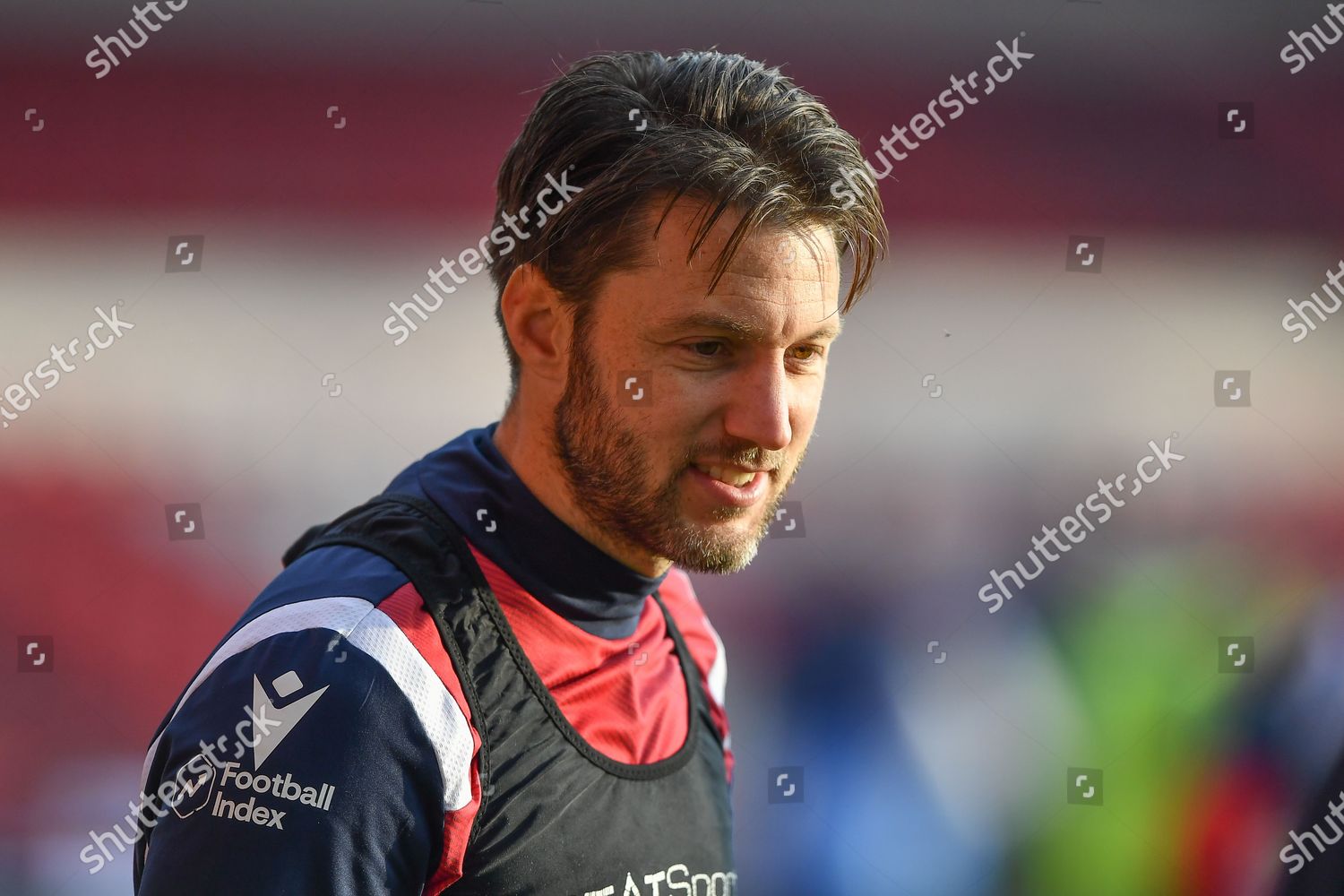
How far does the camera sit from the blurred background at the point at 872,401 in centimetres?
260

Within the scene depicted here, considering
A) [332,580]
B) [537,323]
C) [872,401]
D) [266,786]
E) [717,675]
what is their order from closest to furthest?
[266,786], [332,580], [537,323], [717,675], [872,401]

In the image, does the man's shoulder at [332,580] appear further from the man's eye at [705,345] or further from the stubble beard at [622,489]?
the man's eye at [705,345]

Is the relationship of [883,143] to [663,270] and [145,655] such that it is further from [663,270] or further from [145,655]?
[145,655]

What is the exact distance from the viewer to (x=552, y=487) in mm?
1400

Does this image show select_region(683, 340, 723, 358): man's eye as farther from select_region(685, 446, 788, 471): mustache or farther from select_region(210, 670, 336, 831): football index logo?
select_region(210, 670, 336, 831): football index logo

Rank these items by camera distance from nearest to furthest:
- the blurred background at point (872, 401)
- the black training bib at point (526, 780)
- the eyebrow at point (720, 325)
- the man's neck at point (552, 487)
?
the black training bib at point (526, 780) < the eyebrow at point (720, 325) < the man's neck at point (552, 487) < the blurred background at point (872, 401)

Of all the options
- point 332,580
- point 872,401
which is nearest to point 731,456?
point 332,580

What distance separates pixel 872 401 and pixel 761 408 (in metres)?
1.86

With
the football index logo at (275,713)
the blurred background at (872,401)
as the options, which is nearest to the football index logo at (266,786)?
the football index logo at (275,713)

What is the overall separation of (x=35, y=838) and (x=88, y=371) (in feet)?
3.62

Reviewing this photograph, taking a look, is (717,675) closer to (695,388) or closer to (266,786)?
(695,388)

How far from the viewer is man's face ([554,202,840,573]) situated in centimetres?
129

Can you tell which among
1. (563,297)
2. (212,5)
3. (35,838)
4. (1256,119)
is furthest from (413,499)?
(1256,119)

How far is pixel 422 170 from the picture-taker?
9.45ft
